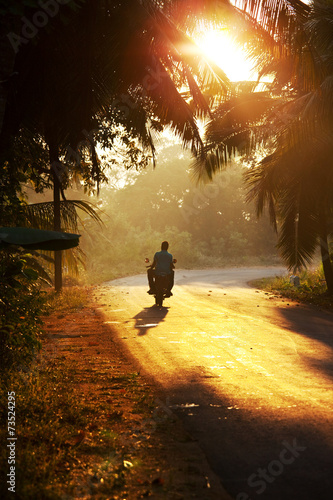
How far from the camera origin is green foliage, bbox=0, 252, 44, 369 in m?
6.19

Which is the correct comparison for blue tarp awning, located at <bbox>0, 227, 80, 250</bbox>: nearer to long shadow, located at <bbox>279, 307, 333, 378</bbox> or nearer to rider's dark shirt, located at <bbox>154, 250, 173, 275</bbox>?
long shadow, located at <bbox>279, 307, 333, 378</bbox>

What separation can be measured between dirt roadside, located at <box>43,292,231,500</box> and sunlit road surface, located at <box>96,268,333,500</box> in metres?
0.18

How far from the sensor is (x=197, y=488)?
12.9 ft

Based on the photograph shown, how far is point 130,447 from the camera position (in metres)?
4.73

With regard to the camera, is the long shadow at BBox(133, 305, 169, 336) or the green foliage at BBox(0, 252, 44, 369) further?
the long shadow at BBox(133, 305, 169, 336)

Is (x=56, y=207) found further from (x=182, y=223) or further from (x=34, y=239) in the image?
(x=182, y=223)

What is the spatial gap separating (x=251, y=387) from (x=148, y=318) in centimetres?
707

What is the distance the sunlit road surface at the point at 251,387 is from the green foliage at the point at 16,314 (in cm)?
168

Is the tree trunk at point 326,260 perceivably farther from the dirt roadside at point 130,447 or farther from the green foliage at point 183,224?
the green foliage at point 183,224

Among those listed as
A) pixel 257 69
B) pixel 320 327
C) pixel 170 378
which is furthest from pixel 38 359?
pixel 257 69

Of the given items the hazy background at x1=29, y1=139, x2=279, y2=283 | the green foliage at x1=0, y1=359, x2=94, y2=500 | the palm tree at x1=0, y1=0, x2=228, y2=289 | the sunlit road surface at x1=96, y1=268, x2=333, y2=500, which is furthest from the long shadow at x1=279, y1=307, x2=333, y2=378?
the hazy background at x1=29, y1=139, x2=279, y2=283

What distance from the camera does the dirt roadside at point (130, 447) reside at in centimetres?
388

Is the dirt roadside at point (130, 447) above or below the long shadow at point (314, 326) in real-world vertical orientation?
above

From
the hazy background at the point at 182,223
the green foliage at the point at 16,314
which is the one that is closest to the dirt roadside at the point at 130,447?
the green foliage at the point at 16,314
